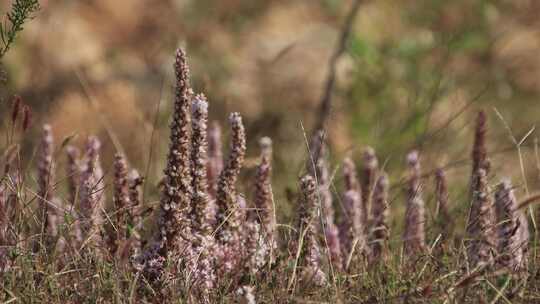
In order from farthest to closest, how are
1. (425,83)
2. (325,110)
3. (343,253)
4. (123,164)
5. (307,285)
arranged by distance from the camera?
(425,83) < (325,110) < (343,253) < (123,164) < (307,285)

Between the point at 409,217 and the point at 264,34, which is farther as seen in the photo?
the point at 264,34

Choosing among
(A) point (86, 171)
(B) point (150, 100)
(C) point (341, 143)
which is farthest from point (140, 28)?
(A) point (86, 171)

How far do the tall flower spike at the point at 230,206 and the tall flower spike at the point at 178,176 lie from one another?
0.16m

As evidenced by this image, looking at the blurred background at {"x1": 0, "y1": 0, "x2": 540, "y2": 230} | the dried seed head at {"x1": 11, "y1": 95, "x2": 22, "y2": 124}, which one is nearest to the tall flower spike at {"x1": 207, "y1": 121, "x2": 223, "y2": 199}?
the dried seed head at {"x1": 11, "y1": 95, "x2": 22, "y2": 124}

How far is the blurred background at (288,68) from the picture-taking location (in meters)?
5.43

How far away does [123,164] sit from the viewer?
2.62m

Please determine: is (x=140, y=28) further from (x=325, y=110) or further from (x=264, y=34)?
(x=325, y=110)

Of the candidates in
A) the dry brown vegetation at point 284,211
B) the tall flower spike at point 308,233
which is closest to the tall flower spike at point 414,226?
the dry brown vegetation at point 284,211

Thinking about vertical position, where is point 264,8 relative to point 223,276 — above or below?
above

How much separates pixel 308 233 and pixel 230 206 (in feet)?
0.69

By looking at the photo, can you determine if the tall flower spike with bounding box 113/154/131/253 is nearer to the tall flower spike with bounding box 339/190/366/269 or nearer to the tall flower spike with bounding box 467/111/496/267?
the tall flower spike with bounding box 339/190/366/269

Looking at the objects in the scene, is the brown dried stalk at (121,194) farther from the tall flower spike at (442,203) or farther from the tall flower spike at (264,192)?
the tall flower spike at (442,203)

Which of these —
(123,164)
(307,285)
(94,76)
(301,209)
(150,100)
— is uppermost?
(94,76)

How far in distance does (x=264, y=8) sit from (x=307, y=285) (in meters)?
6.31
